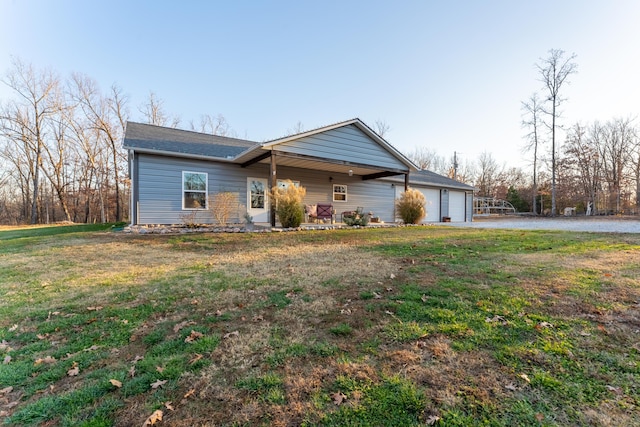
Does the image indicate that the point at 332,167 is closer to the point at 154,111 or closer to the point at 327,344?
the point at 327,344

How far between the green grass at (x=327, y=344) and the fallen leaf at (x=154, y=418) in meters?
0.04

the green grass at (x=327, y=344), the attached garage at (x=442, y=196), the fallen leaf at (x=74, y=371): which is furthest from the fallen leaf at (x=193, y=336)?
the attached garage at (x=442, y=196)

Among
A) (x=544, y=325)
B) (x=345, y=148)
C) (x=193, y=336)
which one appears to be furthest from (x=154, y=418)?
(x=345, y=148)

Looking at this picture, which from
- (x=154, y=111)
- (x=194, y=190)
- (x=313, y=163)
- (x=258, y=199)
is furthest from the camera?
(x=154, y=111)

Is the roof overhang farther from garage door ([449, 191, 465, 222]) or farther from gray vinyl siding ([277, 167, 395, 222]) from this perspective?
garage door ([449, 191, 465, 222])

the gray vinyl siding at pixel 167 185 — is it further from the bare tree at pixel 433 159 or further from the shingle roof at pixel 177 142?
the bare tree at pixel 433 159

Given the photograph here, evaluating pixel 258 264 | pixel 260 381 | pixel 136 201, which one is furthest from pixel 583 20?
pixel 136 201

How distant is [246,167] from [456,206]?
15.2 m

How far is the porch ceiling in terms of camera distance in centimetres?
1056

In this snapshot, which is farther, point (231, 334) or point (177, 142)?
point (177, 142)

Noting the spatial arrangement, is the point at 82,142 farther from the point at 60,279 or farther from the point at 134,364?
the point at 134,364

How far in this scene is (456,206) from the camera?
65.0 feet

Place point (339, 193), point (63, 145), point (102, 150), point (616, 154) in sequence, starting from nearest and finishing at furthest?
point (339, 193), point (616, 154), point (63, 145), point (102, 150)

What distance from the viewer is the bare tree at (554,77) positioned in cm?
2119
